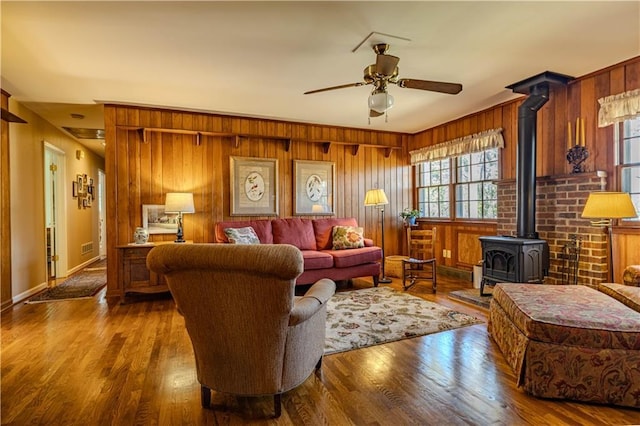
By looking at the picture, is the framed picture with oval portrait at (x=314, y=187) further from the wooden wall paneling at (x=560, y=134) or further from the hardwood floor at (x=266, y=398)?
the wooden wall paneling at (x=560, y=134)

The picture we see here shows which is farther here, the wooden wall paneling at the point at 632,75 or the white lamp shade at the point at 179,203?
the white lamp shade at the point at 179,203

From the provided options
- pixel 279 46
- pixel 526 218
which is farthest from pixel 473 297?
pixel 279 46

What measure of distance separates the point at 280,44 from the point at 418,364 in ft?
9.00

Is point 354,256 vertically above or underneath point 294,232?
underneath

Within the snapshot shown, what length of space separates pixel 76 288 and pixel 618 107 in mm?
6937

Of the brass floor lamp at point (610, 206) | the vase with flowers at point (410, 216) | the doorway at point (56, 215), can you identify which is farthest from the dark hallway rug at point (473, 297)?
the doorway at point (56, 215)

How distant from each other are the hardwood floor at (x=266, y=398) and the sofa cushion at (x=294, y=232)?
6.63 feet

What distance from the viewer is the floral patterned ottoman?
1.90m

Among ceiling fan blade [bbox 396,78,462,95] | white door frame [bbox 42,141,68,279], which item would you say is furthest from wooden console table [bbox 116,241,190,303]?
ceiling fan blade [bbox 396,78,462,95]

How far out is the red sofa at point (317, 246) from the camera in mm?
4418

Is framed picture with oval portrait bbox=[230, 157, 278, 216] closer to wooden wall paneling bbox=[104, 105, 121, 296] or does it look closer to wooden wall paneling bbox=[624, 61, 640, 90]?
wooden wall paneling bbox=[104, 105, 121, 296]

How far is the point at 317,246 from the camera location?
5094mm

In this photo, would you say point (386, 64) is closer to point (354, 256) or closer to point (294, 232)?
point (354, 256)

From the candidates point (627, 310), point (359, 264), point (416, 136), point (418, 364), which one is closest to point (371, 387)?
point (418, 364)
